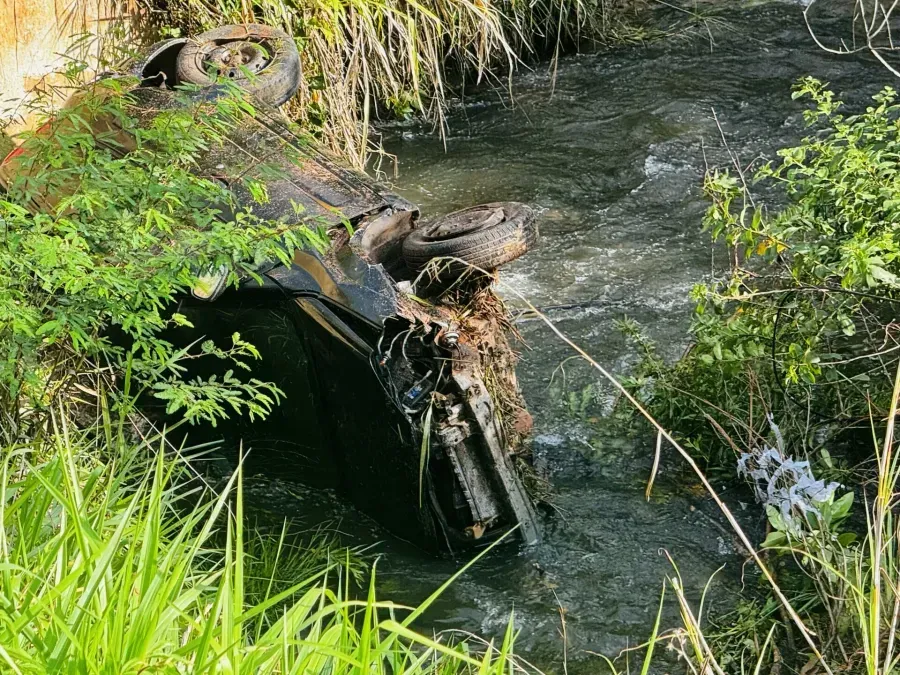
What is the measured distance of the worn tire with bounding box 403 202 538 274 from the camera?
11.9 ft

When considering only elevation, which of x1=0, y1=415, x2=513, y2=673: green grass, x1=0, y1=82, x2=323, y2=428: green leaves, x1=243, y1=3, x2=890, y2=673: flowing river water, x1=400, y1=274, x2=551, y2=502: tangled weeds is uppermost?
x1=0, y1=82, x2=323, y2=428: green leaves

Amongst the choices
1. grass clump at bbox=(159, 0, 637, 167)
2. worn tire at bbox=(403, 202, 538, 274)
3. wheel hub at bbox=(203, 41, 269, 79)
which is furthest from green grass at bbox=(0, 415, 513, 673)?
grass clump at bbox=(159, 0, 637, 167)

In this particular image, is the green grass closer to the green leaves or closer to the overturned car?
the green leaves

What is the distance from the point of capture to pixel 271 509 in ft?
14.0

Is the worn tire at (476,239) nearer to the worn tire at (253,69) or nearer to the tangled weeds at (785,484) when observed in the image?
the tangled weeds at (785,484)

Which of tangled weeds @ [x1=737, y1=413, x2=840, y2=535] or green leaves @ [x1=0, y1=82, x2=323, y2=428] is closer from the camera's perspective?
green leaves @ [x1=0, y1=82, x2=323, y2=428]

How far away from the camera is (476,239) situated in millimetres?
3617

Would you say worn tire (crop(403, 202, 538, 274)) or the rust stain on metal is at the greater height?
the rust stain on metal

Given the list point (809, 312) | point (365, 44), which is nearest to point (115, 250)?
point (809, 312)

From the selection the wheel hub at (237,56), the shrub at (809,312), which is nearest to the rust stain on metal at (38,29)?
the wheel hub at (237,56)

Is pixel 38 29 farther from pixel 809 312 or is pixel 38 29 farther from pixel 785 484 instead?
pixel 785 484

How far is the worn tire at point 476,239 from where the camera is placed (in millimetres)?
3617

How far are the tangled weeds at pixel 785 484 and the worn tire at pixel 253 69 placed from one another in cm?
288

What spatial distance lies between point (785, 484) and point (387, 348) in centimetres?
152
